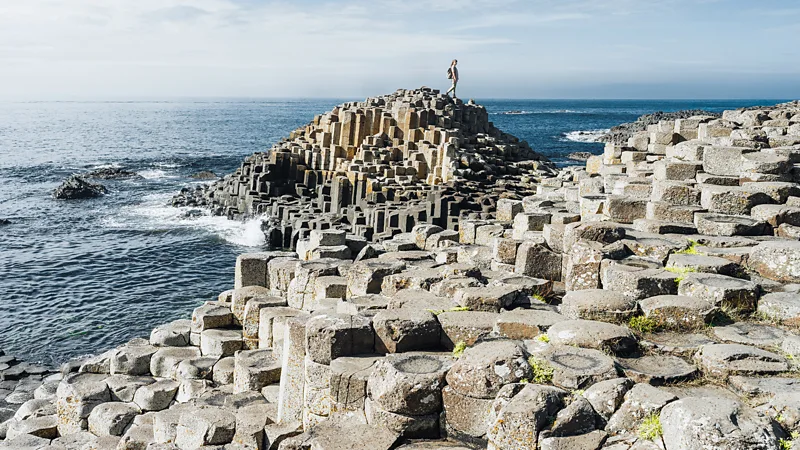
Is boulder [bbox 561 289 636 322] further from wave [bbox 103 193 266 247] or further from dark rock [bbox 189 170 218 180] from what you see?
dark rock [bbox 189 170 218 180]

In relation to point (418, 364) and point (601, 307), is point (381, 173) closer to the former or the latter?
point (601, 307)

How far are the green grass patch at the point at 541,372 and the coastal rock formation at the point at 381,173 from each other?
14.1 metres

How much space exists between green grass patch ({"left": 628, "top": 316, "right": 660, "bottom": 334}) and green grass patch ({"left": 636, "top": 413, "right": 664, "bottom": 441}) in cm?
197

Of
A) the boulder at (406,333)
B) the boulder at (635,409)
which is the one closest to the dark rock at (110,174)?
the boulder at (406,333)

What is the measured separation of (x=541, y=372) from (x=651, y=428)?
1167 mm

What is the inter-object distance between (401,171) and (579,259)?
2152 centimetres

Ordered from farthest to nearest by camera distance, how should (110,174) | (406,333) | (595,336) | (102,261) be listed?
(110,174)
(102,261)
(406,333)
(595,336)

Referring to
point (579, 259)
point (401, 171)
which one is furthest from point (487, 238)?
point (401, 171)

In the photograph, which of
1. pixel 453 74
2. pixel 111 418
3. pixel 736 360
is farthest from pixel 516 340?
pixel 453 74

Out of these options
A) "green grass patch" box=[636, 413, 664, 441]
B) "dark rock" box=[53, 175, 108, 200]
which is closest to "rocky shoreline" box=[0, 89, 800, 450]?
"green grass patch" box=[636, 413, 664, 441]

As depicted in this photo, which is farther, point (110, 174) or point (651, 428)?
point (110, 174)

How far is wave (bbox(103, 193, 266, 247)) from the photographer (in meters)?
29.1

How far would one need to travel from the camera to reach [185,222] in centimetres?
3291

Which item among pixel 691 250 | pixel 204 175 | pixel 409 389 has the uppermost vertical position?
pixel 691 250
